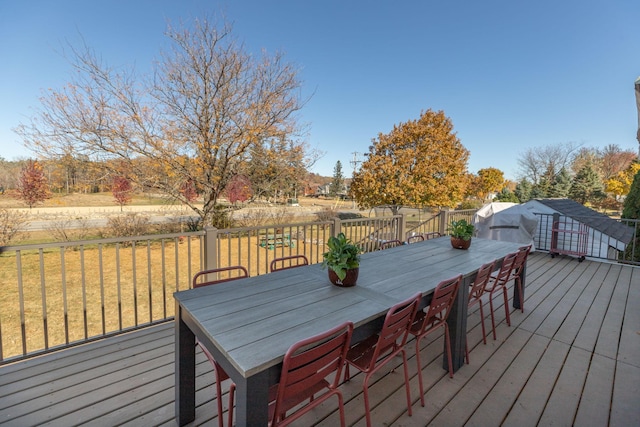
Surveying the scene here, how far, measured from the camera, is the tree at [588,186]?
23.4m

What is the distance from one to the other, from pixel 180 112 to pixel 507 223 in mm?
8949

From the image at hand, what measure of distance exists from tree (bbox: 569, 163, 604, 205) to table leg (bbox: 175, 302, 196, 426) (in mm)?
31276

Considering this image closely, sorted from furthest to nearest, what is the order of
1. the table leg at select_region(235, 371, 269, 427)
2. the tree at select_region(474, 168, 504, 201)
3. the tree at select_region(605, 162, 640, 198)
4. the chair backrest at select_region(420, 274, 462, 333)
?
the tree at select_region(474, 168, 504, 201) → the tree at select_region(605, 162, 640, 198) → the chair backrest at select_region(420, 274, 462, 333) → the table leg at select_region(235, 371, 269, 427)

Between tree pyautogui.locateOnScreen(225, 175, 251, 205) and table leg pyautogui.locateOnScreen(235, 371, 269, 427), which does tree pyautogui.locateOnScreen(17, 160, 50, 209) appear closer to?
tree pyautogui.locateOnScreen(225, 175, 251, 205)

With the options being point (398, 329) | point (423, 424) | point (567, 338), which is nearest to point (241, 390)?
point (398, 329)

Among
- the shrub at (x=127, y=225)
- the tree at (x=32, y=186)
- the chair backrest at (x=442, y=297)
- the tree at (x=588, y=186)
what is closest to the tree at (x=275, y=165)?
the shrub at (x=127, y=225)

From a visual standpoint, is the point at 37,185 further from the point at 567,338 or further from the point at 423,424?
the point at 567,338

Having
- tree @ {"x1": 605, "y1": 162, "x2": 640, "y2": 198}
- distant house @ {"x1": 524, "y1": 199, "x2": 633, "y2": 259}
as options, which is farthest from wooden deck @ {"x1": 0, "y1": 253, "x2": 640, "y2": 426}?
tree @ {"x1": 605, "y1": 162, "x2": 640, "y2": 198}

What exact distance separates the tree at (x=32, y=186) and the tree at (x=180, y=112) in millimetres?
3456

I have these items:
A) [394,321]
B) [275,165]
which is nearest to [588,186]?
[275,165]

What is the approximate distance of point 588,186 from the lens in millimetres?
23359

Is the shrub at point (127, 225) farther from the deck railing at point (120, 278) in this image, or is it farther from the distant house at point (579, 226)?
the distant house at point (579, 226)

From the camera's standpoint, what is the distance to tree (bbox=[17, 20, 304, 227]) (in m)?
7.02

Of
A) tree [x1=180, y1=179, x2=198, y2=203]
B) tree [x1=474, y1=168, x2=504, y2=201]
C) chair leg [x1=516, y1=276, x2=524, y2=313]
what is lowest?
chair leg [x1=516, y1=276, x2=524, y2=313]
